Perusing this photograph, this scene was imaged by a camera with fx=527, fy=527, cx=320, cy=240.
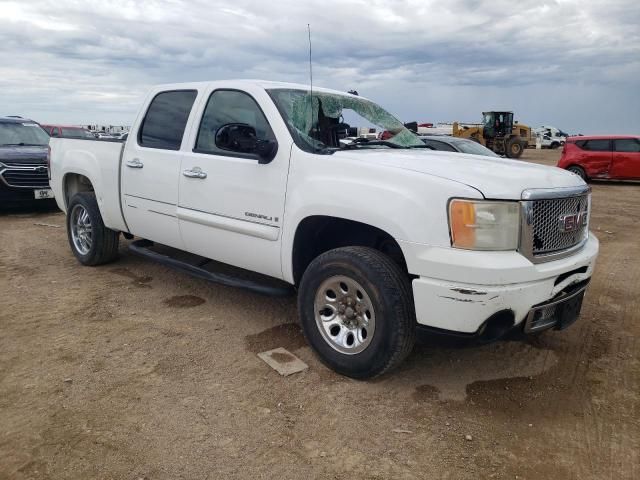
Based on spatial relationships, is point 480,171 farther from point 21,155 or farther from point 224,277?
point 21,155

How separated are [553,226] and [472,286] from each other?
0.73m

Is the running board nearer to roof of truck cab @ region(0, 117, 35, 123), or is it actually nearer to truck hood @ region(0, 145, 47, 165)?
truck hood @ region(0, 145, 47, 165)

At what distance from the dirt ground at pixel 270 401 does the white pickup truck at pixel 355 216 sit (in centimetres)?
37

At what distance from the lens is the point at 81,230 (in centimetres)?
595

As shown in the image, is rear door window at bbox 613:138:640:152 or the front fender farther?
rear door window at bbox 613:138:640:152

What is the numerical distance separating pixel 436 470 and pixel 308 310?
4.28 feet

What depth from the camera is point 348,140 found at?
4.03 m

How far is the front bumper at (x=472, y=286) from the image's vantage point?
2.76 metres

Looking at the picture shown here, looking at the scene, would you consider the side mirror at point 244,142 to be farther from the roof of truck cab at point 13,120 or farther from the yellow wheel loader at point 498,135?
the yellow wheel loader at point 498,135

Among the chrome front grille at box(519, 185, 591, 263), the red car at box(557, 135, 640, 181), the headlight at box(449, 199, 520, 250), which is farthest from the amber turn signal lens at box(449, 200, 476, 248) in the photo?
the red car at box(557, 135, 640, 181)

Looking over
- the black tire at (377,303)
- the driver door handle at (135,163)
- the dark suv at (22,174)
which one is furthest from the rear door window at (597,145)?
the black tire at (377,303)

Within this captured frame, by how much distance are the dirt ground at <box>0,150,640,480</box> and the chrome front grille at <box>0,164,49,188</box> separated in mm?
5298

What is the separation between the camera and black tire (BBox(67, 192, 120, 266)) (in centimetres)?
556

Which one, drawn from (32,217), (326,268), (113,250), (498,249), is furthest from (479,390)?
(32,217)
